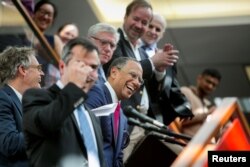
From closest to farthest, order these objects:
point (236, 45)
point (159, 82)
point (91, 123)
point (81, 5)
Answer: point (91, 123) → point (159, 82) → point (81, 5) → point (236, 45)

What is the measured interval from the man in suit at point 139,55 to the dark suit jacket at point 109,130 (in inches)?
21.6

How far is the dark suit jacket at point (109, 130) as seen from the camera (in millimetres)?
3350

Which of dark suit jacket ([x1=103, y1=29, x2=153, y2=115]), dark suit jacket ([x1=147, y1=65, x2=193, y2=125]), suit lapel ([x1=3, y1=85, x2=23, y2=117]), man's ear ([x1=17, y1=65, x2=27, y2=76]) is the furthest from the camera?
dark suit jacket ([x1=147, y1=65, x2=193, y2=125])

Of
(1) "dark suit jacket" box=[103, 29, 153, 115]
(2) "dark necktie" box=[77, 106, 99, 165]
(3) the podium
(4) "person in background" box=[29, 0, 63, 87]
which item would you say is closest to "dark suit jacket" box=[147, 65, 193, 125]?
(1) "dark suit jacket" box=[103, 29, 153, 115]

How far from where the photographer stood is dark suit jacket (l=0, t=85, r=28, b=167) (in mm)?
→ 3141

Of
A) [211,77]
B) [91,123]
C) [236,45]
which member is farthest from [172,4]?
[91,123]

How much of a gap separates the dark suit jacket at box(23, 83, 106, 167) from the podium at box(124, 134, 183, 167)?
96 centimetres

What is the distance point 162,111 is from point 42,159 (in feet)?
6.10

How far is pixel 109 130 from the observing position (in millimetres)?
3375

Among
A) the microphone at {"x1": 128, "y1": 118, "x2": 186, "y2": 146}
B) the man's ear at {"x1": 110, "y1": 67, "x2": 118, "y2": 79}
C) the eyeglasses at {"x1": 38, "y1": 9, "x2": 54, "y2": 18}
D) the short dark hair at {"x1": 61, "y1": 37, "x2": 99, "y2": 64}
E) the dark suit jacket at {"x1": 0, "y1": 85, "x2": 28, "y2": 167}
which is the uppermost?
the short dark hair at {"x1": 61, "y1": 37, "x2": 99, "y2": 64}

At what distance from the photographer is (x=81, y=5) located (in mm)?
8953

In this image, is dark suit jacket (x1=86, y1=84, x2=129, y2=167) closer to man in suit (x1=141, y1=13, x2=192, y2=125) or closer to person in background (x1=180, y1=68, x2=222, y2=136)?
man in suit (x1=141, y1=13, x2=192, y2=125)

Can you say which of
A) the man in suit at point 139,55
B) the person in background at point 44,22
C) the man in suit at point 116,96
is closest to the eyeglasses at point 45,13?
the person in background at point 44,22

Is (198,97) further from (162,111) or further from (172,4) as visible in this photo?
(172,4)
